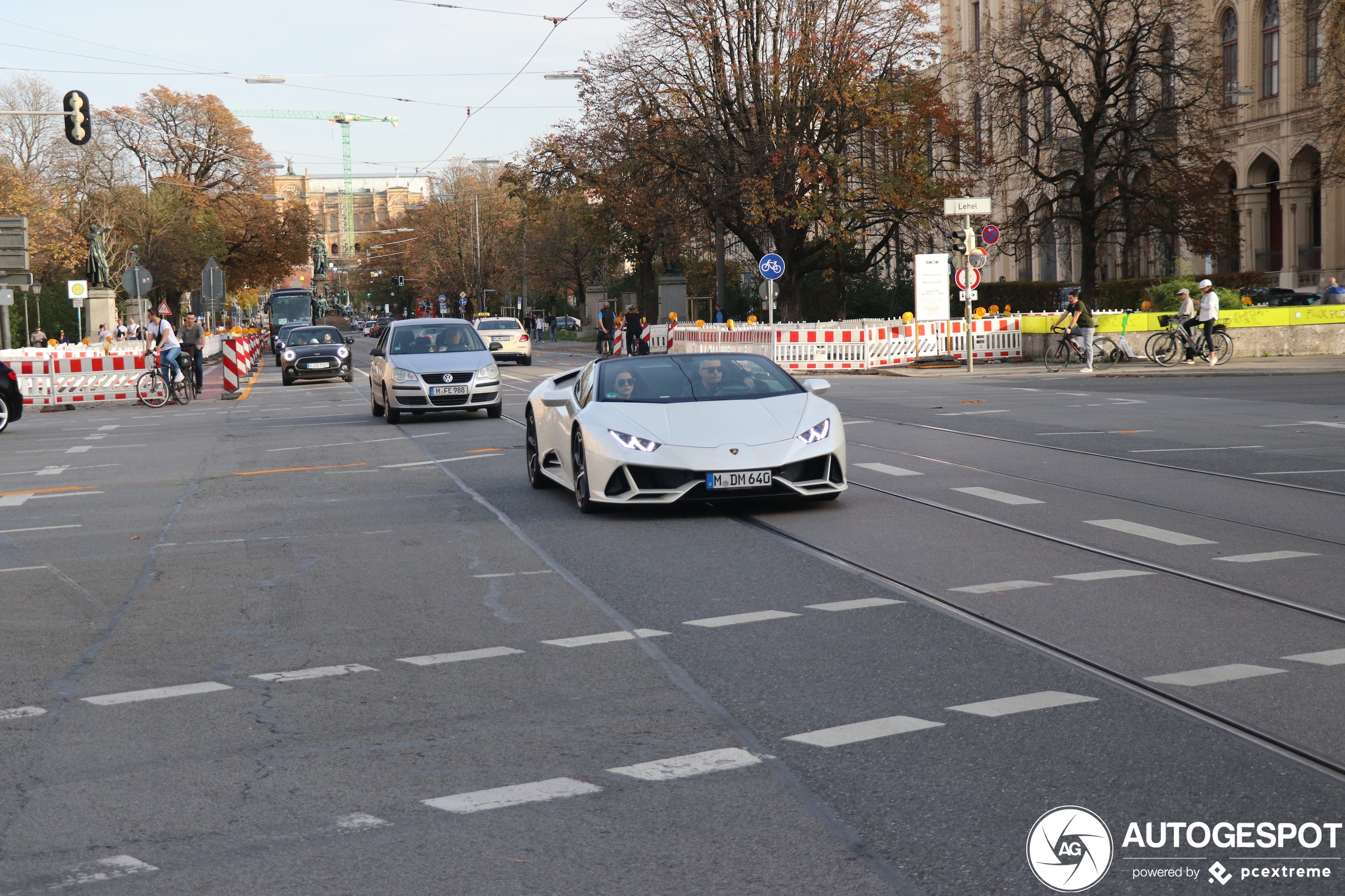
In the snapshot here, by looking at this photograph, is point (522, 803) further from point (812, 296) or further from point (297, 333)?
point (812, 296)

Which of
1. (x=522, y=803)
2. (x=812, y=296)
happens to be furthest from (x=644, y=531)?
(x=812, y=296)

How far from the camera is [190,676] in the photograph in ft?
21.6

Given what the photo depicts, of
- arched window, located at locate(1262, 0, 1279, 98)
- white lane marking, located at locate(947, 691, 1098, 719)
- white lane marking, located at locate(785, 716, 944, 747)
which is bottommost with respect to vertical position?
white lane marking, located at locate(947, 691, 1098, 719)

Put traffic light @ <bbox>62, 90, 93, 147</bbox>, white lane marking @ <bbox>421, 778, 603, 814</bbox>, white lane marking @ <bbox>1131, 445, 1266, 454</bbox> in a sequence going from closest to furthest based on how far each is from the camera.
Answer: white lane marking @ <bbox>421, 778, 603, 814</bbox> < white lane marking @ <bbox>1131, 445, 1266, 454</bbox> < traffic light @ <bbox>62, 90, 93, 147</bbox>

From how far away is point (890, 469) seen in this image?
14.1 metres

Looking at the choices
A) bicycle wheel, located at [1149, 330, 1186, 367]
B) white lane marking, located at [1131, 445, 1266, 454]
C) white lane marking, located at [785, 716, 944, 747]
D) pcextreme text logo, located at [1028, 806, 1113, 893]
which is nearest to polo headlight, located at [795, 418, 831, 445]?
white lane marking, located at [1131, 445, 1266, 454]

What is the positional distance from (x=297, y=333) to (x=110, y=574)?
103 ft

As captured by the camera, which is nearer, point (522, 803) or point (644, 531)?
point (522, 803)

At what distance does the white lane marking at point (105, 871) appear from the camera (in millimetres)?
4070

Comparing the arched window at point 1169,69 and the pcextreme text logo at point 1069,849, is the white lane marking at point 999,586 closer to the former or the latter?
the pcextreme text logo at point 1069,849

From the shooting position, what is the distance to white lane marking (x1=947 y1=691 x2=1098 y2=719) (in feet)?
18.2

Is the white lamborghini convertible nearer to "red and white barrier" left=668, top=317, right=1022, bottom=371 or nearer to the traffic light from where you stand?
the traffic light

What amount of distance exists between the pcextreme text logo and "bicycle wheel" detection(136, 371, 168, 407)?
28.8 metres

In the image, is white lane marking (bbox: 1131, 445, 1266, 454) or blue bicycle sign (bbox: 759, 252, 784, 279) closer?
white lane marking (bbox: 1131, 445, 1266, 454)
